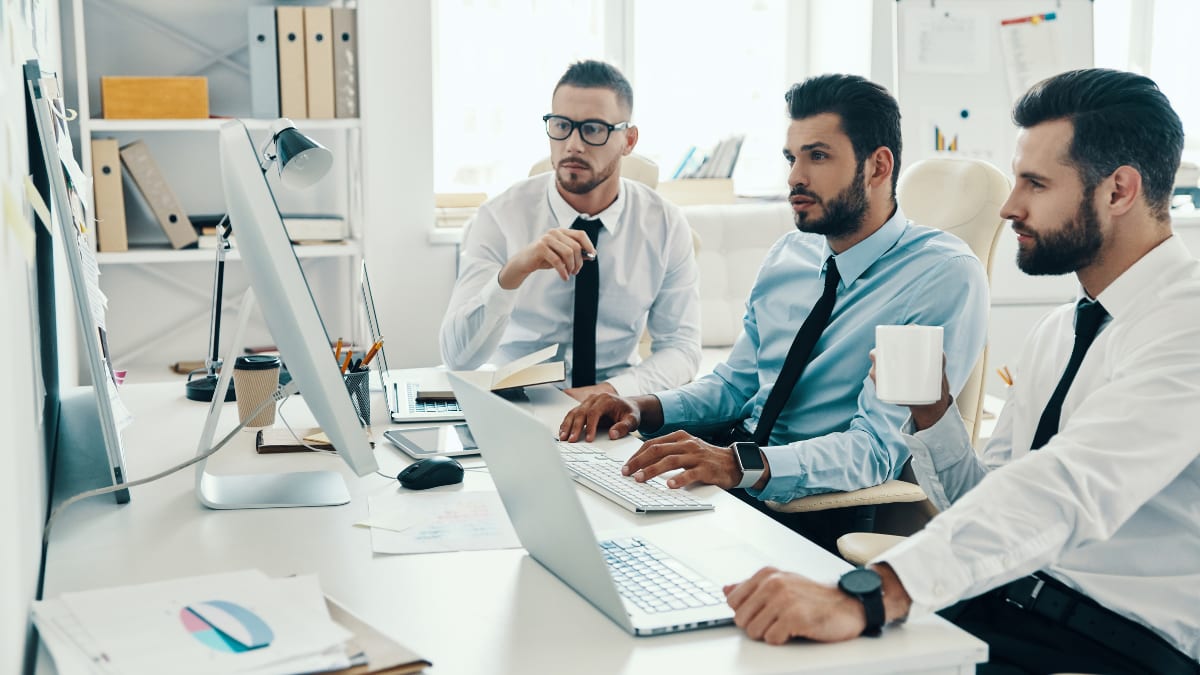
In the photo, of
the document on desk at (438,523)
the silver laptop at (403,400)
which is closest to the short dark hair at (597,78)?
the silver laptop at (403,400)

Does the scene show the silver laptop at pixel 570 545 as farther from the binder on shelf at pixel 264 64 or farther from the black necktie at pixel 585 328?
the binder on shelf at pixel 264 64

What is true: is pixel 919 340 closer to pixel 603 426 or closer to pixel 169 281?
pixel 603 426

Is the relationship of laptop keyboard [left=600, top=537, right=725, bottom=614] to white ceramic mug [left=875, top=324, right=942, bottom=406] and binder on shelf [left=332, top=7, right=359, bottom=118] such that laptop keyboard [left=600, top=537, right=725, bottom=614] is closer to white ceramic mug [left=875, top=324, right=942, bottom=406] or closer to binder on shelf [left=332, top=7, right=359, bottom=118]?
white ceramic mug [left=875, top=324, right=942, bottom=406]

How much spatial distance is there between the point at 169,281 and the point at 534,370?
A: 2.07 meters

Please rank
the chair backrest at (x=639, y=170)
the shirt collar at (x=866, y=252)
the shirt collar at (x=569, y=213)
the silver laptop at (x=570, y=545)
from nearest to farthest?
1. the silver laptop at (x=570, y=545)
2. the shirt collar at (x=866, y=252)
3. the shirt collar at (x=569, y=213)
4. the chair backrest at (x=639, y=170)

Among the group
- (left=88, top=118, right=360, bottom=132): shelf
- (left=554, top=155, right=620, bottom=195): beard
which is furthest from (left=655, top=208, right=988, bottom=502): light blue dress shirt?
(left=88, top=118, right=360, bottom=132): shelf

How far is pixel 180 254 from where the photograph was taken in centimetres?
330

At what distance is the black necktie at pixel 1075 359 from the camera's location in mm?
1435

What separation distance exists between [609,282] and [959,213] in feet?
2.50

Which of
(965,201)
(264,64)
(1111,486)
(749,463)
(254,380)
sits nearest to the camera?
(1111,486)

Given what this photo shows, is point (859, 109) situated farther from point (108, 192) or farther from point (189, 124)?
point (108, 192)

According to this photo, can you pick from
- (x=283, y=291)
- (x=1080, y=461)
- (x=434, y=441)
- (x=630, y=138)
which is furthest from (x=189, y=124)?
(x=1080, y=461)

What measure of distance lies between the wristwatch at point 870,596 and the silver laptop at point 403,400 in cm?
92

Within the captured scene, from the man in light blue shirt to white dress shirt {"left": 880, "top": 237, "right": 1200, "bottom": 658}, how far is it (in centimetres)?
24
